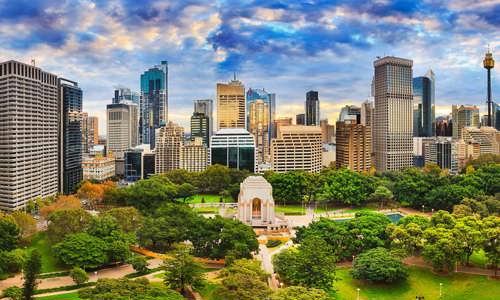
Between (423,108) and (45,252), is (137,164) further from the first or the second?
(423,108)

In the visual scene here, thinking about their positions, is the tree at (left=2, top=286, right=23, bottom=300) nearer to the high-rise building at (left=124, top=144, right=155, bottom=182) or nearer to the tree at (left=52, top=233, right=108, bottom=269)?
the tree at (left=52, top=233, right=108, bottom=269)

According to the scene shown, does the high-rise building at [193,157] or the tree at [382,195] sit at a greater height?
the high-rise building at [193,157]

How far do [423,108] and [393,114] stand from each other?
248ft

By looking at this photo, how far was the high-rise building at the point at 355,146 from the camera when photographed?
101m

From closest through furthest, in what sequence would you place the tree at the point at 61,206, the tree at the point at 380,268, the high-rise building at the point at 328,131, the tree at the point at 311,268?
the tree at the point at 311,268 < the tree at the point at 380,268 < the tree at the point at 61,206 < the high-rise building at the point at 328,131

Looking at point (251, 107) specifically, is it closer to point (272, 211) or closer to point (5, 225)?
point (272, 211)

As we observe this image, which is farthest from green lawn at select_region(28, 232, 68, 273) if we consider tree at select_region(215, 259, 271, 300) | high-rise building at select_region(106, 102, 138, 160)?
high-rise building at select_region(106, 102, 138, 160)

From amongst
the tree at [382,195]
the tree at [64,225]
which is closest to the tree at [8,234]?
the tree at [64,225]

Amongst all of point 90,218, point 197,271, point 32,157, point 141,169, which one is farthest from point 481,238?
point 141,169

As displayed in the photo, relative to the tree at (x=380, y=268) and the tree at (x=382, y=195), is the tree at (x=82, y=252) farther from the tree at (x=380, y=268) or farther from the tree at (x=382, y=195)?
the tree at (x=382, y=195)

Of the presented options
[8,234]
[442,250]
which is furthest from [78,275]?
[442,250]

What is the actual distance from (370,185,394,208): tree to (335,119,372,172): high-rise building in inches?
1410

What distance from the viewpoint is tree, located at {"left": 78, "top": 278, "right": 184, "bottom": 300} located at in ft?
76.9

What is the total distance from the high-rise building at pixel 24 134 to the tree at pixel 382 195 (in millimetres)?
49523
